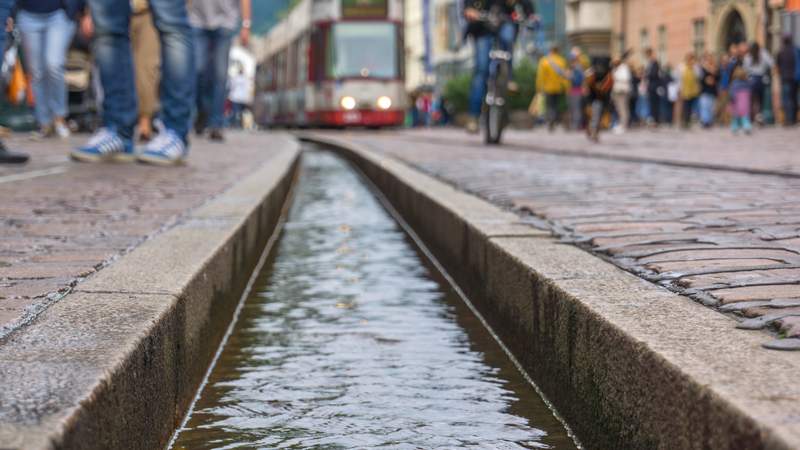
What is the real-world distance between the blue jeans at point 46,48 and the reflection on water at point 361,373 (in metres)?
8.52

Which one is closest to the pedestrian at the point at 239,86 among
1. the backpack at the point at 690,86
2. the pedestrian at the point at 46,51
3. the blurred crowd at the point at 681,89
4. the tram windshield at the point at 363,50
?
the tram windshield at the point at 363,50

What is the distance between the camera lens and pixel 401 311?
4648 millimetres

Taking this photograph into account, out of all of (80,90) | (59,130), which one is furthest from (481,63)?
(80,90)

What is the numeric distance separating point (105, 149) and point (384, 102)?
22.8 m

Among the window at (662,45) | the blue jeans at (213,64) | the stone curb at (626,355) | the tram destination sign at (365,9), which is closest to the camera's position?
the stone curb at (626,355)

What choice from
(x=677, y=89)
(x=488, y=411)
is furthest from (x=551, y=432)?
(x=677, y=89)

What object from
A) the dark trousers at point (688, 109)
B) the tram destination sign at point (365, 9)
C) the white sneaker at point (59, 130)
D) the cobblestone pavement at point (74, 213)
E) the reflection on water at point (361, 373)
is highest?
the tram destination sign at point (365, 9)

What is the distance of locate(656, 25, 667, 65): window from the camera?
1649 inches

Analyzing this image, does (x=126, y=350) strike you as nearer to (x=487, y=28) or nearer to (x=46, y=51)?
(x=46, y=51)

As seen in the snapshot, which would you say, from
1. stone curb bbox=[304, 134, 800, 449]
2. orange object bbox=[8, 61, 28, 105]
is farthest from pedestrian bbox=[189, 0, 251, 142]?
stone curb bbox=[304, 134, 800, 449]

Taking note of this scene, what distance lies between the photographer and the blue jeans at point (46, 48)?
13.7 metres

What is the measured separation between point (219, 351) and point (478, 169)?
5761 millimetres

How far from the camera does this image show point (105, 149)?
9.31 m

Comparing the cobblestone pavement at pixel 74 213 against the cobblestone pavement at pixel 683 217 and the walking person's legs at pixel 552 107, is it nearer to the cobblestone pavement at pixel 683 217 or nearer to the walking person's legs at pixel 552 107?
the cobblestone pavement at pixel 683 217
